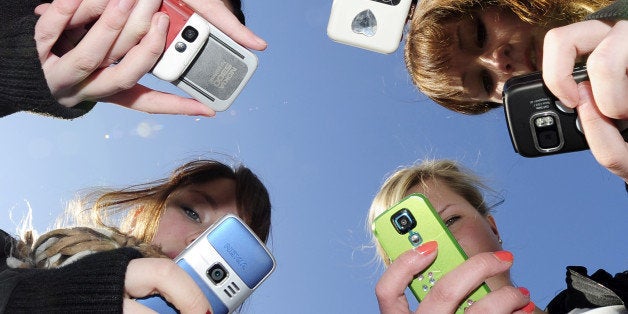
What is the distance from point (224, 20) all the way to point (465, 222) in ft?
3.97

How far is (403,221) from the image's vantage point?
2021 millimetres

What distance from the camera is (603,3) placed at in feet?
8.07

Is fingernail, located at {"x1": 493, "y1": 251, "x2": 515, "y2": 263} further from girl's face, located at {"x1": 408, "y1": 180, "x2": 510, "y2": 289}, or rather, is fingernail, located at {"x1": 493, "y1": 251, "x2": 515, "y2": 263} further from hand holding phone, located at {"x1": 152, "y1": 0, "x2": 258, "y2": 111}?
hand holding phone, located at {"x1": 152, "y1": 0, "x2": 258, "y2": 111}

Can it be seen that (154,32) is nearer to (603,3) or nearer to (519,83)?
(519,83)

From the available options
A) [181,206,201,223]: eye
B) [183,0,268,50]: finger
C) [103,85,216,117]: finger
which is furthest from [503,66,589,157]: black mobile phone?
[181,206,201,223]: eye

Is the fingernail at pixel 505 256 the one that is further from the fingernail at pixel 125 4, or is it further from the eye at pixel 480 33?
the fingernail at pixel 125 4

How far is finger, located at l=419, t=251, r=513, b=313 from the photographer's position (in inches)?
69.3

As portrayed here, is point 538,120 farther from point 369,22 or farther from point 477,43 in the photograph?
point 477,43

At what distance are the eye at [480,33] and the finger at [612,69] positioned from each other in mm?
1306

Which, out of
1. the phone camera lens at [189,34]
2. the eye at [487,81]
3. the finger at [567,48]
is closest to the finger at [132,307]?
the phone camera lens at [189,34]

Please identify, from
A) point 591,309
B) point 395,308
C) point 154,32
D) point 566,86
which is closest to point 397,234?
point 395,308

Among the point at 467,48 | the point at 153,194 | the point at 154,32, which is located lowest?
the point at 153,194

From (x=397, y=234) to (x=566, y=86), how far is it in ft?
2.58

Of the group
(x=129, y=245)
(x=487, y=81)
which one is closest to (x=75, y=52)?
(x=129, y=245)
